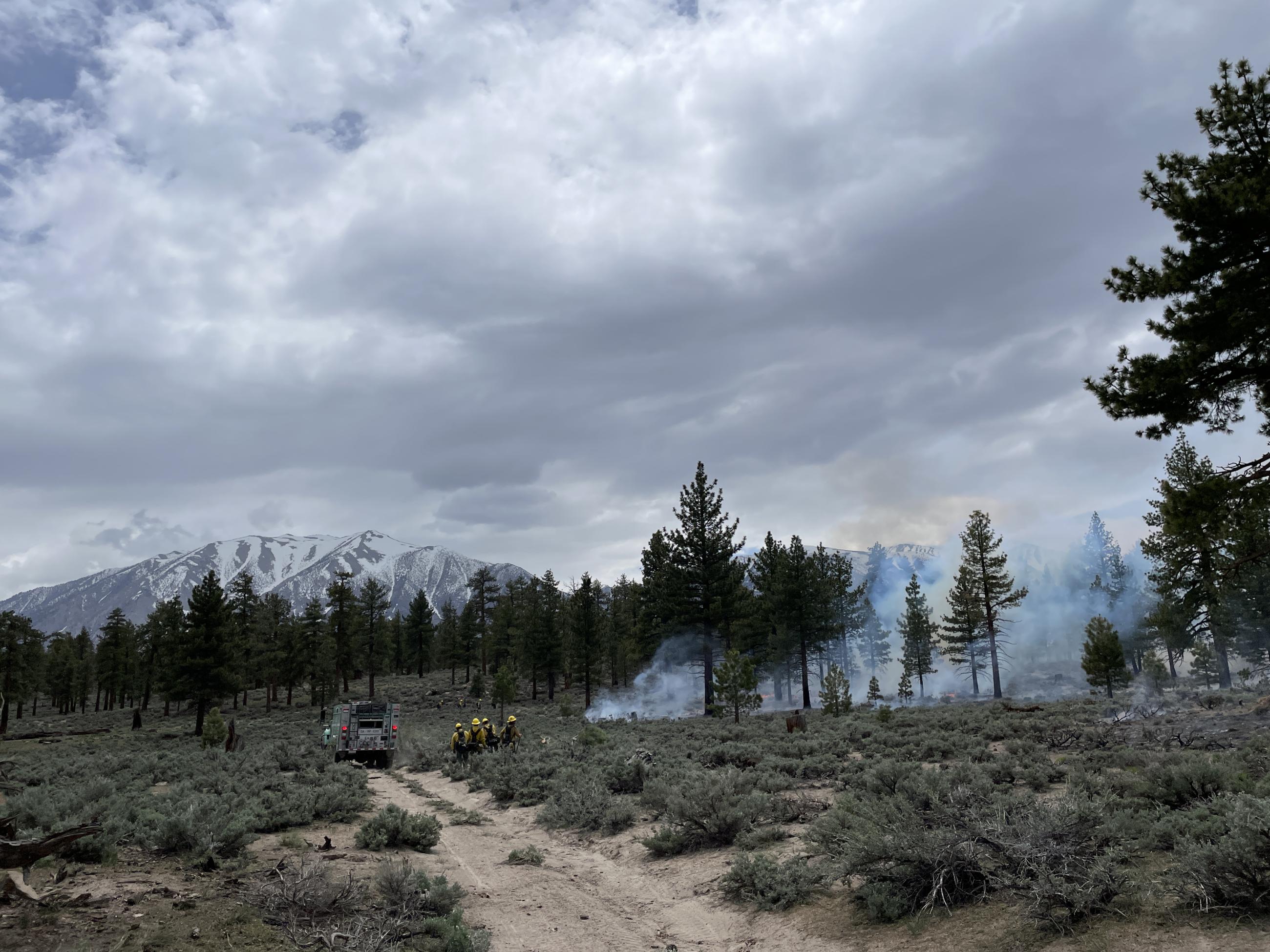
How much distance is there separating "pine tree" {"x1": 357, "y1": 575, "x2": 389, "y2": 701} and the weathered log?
60.4 m

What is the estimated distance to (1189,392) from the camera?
12844 mm

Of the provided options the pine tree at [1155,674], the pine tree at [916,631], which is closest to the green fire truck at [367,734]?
the pine tree at [1155,674]

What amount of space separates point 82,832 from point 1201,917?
33.0 ft

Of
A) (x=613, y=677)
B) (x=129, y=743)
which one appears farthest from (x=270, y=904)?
(x=613, y=677)

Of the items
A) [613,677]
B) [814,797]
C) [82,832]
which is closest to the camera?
[82,832]

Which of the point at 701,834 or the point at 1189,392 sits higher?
the point at 1189,392

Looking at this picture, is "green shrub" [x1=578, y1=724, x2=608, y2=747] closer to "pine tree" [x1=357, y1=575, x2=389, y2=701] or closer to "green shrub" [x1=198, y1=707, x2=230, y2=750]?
"green shrub" [x1=198, y1=707, x2=230, y2=750]

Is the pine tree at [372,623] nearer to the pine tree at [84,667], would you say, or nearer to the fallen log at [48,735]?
the fallen log at [48,735]

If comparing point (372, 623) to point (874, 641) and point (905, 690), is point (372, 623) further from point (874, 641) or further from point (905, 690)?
point (874, 641)

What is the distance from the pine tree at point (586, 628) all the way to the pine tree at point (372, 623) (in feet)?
69.1

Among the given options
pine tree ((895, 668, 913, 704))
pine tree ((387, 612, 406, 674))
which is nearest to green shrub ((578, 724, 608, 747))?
pine tree ((895, 668, 913, 704))

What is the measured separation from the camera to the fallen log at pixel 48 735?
45250 millimetres

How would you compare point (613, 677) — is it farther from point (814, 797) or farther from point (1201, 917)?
point (1201, 917)

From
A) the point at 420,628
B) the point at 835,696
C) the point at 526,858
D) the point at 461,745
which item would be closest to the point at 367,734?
the point at 461,745
